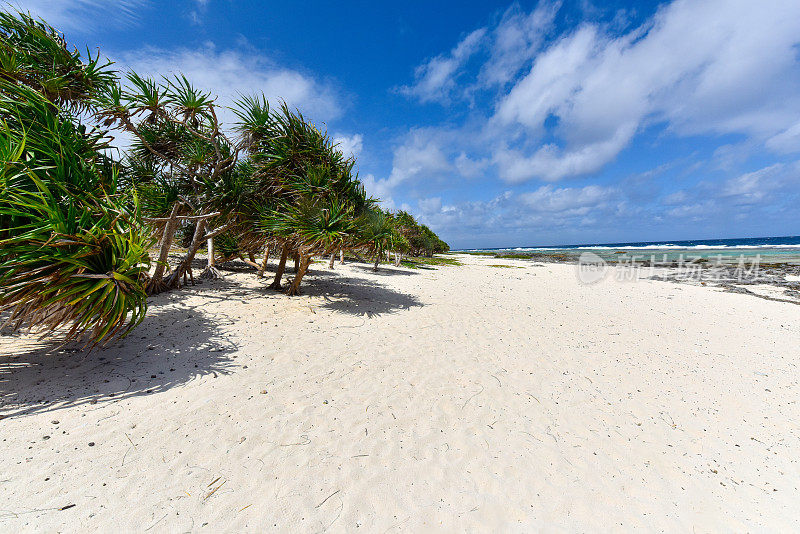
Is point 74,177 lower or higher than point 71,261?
higher

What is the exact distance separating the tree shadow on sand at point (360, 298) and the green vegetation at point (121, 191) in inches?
50.8

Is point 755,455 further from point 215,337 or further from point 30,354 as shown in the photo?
point 30,354

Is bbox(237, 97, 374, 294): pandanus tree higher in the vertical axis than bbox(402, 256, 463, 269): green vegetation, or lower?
higher

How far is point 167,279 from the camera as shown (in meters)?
8.67

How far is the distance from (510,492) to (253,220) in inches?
344

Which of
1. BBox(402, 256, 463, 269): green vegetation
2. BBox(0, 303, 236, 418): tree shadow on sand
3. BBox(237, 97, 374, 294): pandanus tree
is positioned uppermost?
BBox(237, 97, 374, 294): pandanus tree

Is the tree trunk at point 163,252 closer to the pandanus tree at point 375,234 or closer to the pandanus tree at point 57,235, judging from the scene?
the pandanus tree at point 57,235

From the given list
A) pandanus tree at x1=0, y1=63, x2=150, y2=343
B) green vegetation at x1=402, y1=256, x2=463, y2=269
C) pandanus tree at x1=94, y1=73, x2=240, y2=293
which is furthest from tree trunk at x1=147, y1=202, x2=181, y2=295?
green vegetation at x1=402, y1=256, x2=463, y2=269

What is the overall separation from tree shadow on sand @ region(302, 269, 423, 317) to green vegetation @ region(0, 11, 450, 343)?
1291mm

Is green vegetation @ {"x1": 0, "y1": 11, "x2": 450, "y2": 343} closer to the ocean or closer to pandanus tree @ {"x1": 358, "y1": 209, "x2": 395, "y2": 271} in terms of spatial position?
pandanus tree @ {"x1": 358, "y1": 209, "x2": 395, "y2": 271}

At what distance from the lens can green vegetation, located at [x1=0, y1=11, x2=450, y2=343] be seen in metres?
3.21

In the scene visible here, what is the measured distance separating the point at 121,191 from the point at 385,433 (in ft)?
26.0

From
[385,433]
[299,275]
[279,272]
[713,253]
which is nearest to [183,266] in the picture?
[279,272]

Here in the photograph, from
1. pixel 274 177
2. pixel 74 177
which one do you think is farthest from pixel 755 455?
pixel 274 177
